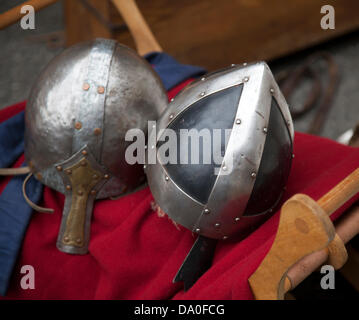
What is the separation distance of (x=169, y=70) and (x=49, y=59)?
68 centimetres

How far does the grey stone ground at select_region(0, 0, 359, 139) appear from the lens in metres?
1.43

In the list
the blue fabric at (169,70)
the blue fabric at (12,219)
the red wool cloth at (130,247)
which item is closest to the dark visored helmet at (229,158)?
the red wool cloth at (130,247)

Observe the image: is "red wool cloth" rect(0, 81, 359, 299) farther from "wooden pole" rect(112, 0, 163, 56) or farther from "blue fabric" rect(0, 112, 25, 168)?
"wooden pole" rect(112, 0, 163, 56)

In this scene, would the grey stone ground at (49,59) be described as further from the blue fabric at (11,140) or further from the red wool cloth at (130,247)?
→ the red wool cloth at (130,247)

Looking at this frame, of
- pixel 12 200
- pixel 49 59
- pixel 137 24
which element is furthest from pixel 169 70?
pixel 49 59

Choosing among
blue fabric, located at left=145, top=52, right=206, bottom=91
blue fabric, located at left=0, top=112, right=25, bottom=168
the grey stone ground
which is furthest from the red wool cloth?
the grey stone ground

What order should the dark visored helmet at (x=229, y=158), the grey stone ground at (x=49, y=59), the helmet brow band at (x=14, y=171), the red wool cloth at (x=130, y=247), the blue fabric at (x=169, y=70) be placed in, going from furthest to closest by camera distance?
the grey stone ground at (x=49, y=59) < the blue fabric at (x=169, y=70) < the helmet brow band at (x=14, y=171) < the red wool cloth at (x=130, y=247) < the dark visored helmet at (x=229, y=158)

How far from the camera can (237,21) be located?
169cm

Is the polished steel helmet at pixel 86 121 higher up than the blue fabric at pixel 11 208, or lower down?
higher up

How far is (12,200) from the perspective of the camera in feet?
2.86

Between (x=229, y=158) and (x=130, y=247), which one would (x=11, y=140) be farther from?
(x=229, y=158)

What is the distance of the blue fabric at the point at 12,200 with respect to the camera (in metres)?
0.81

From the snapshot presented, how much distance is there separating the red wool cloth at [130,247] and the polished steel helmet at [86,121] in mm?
39

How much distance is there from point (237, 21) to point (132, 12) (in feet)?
2.01
